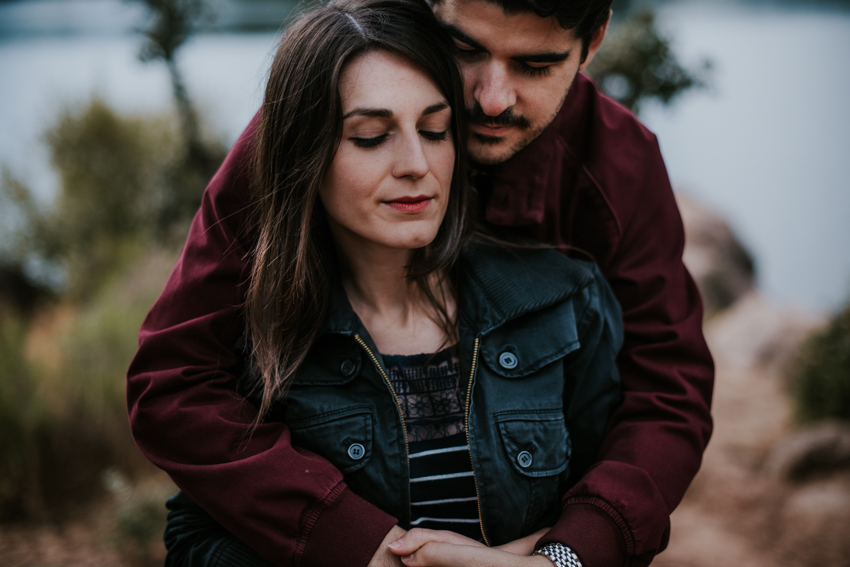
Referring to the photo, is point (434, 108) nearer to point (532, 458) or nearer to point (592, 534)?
point (532, 458)

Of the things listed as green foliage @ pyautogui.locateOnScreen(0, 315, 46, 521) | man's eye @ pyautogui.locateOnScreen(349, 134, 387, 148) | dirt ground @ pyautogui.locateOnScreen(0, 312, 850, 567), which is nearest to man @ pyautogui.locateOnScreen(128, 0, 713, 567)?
man's eye @ pyautogui.locateOnScreen(349, 134, 387, 148)

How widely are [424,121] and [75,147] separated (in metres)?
7.47

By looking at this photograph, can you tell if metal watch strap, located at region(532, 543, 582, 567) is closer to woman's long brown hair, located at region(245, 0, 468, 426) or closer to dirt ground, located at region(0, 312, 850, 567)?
woman's long brown hair, located at region(245, 0, 468, 426)

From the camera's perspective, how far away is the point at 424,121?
1.43 m

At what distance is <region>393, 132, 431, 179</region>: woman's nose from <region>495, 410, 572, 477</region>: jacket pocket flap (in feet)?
1.97

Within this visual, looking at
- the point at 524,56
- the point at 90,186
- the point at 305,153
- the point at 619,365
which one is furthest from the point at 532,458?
the point at 90,186

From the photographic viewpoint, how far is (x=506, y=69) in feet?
5.24

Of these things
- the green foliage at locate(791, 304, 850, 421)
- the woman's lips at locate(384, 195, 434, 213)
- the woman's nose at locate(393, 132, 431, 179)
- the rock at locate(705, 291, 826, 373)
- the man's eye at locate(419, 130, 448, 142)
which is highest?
the man's eye at locate(419, 130, 448, 142)

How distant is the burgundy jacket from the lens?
138 centimetres

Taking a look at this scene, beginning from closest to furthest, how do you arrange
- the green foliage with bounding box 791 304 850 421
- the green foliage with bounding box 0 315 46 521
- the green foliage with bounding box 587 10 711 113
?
the green foliage with bounding box 0 315 46 521
the green foliage with bounding box 587 10 711 113
the green foliage with bounding box 791 304 850 421

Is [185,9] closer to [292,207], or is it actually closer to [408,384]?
[292,207]

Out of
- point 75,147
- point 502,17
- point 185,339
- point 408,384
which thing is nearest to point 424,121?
point 502,17

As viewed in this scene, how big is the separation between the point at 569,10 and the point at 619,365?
0.93 metres

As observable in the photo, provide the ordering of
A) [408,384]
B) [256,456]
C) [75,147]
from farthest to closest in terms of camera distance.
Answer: [75,147]
[408,384]
[256,456]
